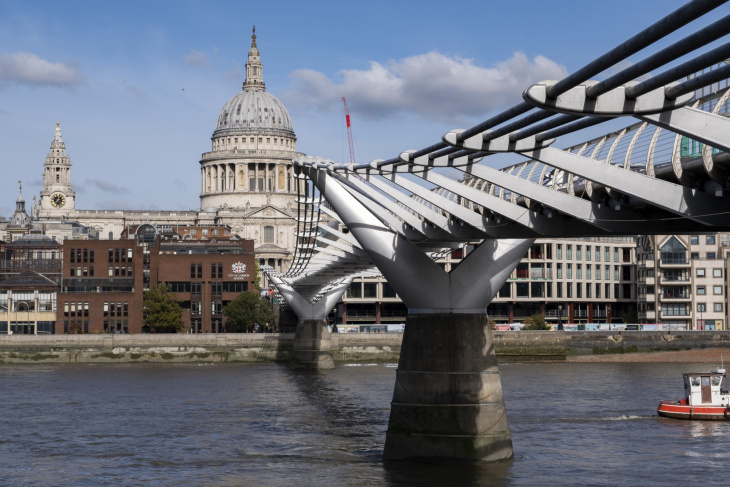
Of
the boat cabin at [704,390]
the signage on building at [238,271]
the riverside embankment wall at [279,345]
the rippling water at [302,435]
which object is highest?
the signage on building at [238,271]

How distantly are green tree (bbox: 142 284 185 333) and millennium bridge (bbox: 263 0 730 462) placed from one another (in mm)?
67984

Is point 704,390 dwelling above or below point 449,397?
below

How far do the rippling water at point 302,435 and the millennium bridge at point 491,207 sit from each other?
1.62 metres

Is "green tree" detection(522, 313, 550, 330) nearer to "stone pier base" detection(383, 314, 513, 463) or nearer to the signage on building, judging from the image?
the signage on building

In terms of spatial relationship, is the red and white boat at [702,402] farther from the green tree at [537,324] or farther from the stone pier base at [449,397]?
the green tree at [537,324]

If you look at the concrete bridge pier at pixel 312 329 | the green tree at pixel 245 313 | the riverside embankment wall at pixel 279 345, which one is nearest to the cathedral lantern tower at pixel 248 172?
the green tree at pixel 245 313

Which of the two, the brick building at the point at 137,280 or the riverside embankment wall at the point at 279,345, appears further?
the brick building at the point at 137,280

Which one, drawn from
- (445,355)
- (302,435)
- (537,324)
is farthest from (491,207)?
(537,324)

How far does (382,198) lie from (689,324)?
262 feet

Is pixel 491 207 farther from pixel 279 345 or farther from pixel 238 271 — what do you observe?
pixel 238 271

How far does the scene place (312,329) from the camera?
274ft

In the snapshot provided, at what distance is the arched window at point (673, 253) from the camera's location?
10406cm

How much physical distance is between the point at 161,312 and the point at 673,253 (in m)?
46.2

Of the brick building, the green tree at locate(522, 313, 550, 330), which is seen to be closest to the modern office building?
the green tree at locate(522, 313, 550, 330)
